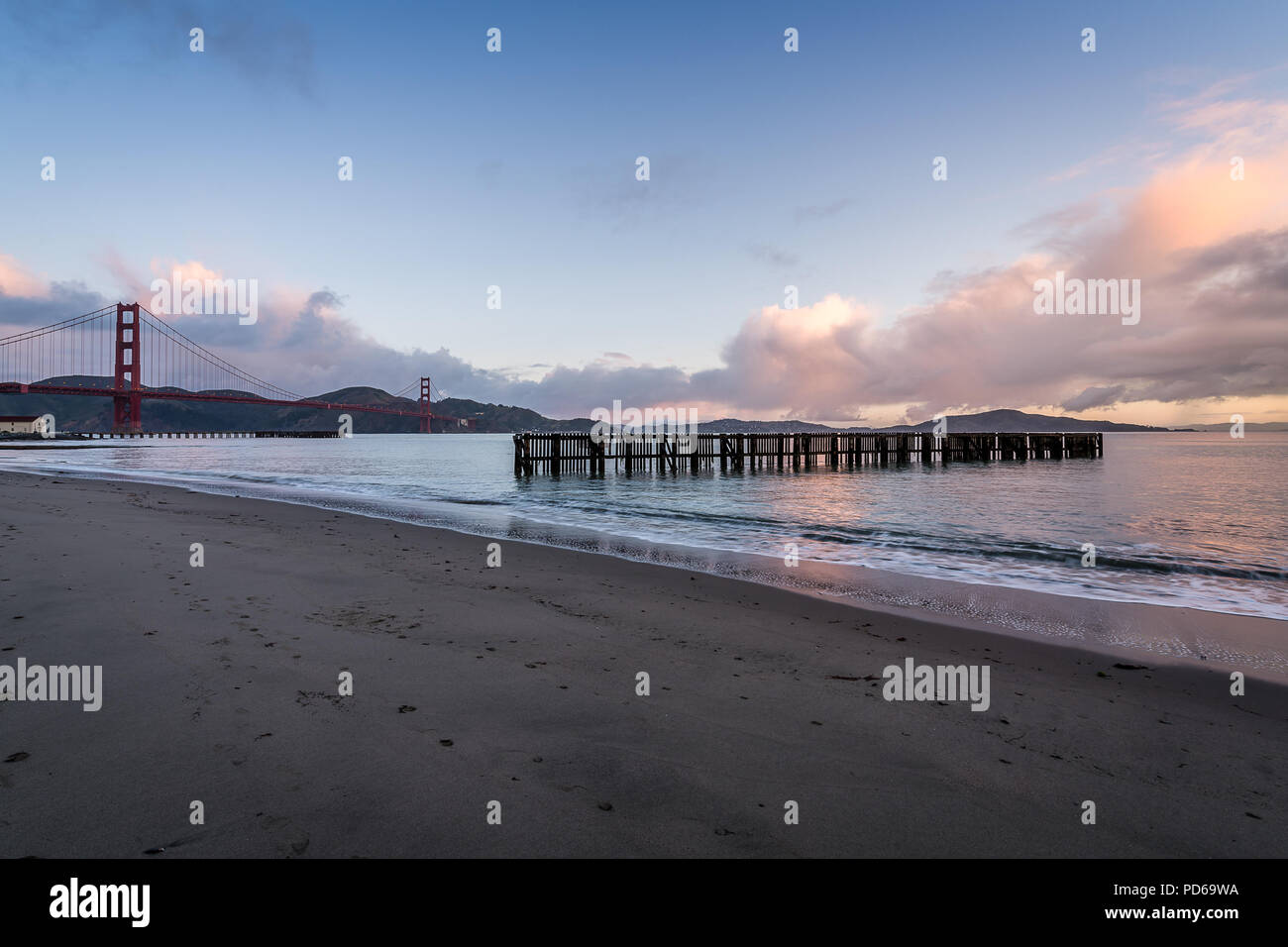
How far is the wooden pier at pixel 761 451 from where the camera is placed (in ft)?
141

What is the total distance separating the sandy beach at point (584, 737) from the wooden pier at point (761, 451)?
1374 inches

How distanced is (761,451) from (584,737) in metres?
62.4

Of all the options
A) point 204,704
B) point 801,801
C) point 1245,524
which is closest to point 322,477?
point 204,704

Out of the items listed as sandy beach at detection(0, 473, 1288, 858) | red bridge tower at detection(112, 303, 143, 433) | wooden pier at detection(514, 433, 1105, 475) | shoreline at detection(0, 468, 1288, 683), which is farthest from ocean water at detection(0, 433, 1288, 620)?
red bridge tower at detection(112, 303, 143, 433)

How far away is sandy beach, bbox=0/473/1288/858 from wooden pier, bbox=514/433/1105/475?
114 feet

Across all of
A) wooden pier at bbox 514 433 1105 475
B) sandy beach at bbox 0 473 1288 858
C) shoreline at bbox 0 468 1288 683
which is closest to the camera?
sandy beach at bbox 0 473 1288 858

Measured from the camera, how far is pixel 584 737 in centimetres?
365

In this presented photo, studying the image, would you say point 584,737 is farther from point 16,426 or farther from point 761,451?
point 16,426

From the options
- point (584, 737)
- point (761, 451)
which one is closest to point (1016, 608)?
point (584, 737)

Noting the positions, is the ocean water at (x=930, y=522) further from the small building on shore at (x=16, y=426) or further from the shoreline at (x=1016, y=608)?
the small building on shore at (x=16, y=426)

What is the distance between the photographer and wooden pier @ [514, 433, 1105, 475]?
141 ft

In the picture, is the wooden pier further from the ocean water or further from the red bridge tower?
the red bridge tower
